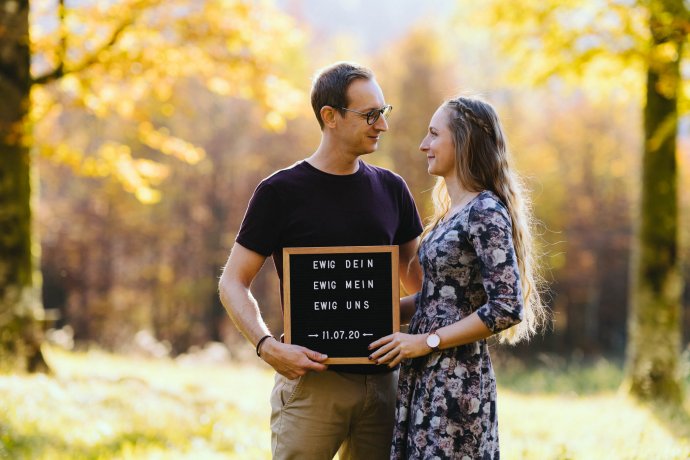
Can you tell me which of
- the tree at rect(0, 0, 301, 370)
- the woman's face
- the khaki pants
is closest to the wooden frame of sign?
the khaki pants

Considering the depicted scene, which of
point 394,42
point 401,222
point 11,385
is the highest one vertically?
point 394,42

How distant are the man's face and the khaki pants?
1014 mm

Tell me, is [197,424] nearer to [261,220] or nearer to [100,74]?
[261,220]

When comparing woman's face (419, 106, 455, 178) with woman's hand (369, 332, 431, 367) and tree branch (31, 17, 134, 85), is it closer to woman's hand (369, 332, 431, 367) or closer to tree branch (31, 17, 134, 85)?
woman's hand (369, 332, 431, 367)

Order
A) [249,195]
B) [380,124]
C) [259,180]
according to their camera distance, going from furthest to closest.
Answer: [249,195] < [259,180] < [380,124]

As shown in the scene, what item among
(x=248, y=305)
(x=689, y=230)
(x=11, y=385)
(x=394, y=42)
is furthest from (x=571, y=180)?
(x=248, y=305)

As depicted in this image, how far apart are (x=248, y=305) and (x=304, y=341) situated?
0.31m

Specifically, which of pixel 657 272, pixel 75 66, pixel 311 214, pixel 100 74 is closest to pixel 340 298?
pixel 311 214

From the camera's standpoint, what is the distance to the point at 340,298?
304cm

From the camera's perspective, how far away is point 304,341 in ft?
9.93

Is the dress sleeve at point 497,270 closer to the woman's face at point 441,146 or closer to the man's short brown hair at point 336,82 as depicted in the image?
the woman's face at point 441,146

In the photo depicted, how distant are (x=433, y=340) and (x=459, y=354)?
0.55 feet

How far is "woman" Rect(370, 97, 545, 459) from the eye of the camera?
2.81 metres

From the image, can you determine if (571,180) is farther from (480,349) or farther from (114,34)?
(480,349)
